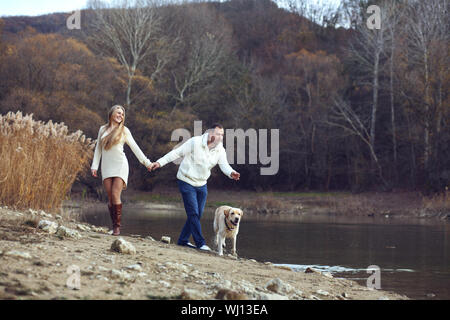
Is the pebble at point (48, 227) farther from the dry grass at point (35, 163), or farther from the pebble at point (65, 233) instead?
the dry grass at point (35, 163)

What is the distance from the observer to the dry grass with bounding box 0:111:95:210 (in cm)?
1238

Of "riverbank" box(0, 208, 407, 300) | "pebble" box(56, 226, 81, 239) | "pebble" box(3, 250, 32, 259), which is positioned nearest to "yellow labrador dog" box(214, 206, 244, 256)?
"riverbank" box(0, 208, 407, 300)

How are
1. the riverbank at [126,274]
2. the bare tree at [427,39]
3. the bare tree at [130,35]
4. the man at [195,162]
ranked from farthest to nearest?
1. the bare tree at [130,35]
2. the bare tree at [427,39]
3. the man at [195,162]
4. the riverbank at [126,274]

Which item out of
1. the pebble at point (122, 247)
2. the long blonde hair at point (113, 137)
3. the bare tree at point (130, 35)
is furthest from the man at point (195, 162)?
the bare tree at point (130, 35)

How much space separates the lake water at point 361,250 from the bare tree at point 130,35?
937 inches

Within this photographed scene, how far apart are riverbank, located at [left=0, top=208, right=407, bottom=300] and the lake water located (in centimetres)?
132

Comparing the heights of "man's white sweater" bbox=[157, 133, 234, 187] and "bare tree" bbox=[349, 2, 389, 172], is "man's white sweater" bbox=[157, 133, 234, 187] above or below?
below

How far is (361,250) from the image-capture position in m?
14.0

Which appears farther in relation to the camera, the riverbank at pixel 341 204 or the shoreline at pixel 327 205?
the riverbank at pixel 341 204

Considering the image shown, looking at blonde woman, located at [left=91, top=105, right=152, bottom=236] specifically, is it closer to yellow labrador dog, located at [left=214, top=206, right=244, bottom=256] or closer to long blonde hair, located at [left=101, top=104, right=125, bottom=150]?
long blonde hair, located at [left=101, top=104, right=125, bottom=150]

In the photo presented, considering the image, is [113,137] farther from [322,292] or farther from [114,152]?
[322,292]

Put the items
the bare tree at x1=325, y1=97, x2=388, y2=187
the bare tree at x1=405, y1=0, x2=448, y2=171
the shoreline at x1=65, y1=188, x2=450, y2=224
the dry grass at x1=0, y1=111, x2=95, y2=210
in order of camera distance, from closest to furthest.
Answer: the dry grass at x1=0, y1=111, x2=95, y2=210 < the shoreline at x1=65, y1=188, x2=450, y2=224 < the bare tree at x1=405, y1=0, x2=448, y2=171 < the bare tree at x1=325, y1=97, x2=388, y2=187

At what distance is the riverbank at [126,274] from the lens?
18.9 feet

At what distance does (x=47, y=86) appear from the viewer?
38.0 meters
